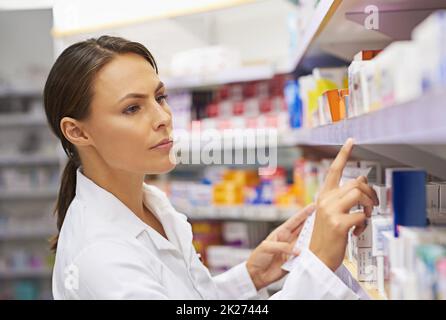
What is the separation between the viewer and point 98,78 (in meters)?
1.35

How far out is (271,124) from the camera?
3.60m

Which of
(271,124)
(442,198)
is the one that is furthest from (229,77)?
(442,198)

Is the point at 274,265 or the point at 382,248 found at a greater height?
the point at 382,248

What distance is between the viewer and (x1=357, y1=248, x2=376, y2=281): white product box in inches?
48.6

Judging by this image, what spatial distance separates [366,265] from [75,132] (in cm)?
71

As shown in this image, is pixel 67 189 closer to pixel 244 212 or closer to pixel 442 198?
pixel 442 198

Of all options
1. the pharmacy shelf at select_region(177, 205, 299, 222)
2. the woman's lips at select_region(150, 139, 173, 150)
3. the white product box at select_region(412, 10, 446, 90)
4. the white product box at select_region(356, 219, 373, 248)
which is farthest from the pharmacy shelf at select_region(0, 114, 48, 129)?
the white product box at select_region(412, 10, 446, 90)

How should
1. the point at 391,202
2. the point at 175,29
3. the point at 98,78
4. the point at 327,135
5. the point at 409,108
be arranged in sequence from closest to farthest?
the point at 409,108 → the point at 391,202 → the point at 98,78 → the point at 327,135 → the point at 175,29

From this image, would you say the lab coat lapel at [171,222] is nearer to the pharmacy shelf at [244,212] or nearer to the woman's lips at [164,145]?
the woman's lips at [164,145]

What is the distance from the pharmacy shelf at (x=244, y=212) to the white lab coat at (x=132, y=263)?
1.87m

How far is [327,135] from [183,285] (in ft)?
1.71

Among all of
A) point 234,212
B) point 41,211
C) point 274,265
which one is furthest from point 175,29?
point 274,265

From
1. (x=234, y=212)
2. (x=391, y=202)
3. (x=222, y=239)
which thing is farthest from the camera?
(x=222, y=239)

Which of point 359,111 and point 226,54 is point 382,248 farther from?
point 226,54
